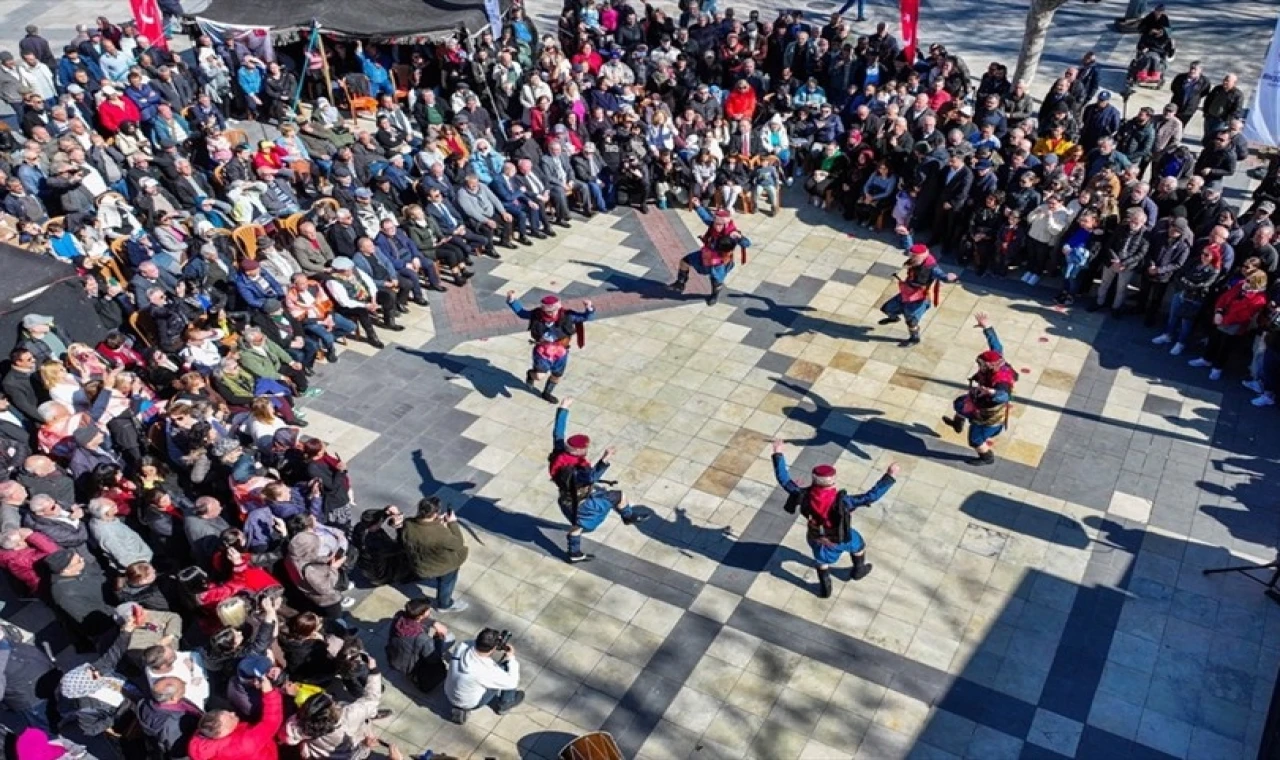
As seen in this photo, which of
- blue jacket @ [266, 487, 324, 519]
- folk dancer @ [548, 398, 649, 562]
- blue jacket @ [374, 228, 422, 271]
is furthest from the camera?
blue jacket @ [374, 228, 422, 271]

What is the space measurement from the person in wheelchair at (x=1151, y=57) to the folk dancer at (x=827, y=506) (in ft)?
53.8

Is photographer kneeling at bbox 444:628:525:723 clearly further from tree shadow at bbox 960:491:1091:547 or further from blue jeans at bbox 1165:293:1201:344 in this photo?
blue jeans at bbox 1165:293:1201:344

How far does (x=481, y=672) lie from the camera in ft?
29.1

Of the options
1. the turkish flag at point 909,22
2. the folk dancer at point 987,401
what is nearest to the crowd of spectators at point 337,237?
the turkish flag at point 909,22

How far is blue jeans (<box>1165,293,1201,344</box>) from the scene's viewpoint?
1388cm

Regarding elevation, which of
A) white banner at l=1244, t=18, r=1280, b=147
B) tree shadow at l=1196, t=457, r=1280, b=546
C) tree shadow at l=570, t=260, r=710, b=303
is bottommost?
tree shadow at l=1196, t=457, r=1280, b=546

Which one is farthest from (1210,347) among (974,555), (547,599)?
(547,599)

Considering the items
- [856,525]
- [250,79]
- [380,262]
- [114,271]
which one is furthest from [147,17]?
[856,525]

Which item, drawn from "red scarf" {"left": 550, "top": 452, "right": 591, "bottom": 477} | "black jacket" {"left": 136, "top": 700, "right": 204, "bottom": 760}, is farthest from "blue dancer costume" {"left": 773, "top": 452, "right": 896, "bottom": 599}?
"black jacket" {"left": 136, "top": 700, "right": 204, "bottom": 760}

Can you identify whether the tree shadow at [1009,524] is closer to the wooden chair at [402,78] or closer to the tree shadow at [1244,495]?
the tree shadow at [1244,495]

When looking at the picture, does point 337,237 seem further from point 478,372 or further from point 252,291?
point 478,372

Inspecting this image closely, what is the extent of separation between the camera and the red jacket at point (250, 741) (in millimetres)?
7703

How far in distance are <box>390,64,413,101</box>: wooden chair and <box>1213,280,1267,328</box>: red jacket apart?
16.2 meters

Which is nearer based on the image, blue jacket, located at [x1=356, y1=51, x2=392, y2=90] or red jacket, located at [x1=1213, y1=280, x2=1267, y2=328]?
red jacket, located at [x1=1213, y1=280, x2=1267, y2=328]
